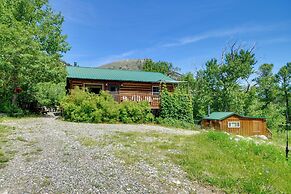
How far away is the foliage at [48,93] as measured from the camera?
22.3 meters

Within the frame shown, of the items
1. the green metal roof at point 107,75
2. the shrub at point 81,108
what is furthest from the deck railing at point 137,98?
the shrub at point 81,108

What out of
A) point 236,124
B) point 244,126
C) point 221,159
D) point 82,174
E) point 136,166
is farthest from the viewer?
point 244,126

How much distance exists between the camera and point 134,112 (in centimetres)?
1783

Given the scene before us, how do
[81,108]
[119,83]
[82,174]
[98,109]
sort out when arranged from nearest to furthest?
[82,174]
[81,108]
[98,109]
[119,83]

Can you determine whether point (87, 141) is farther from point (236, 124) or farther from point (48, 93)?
point (236, 124)

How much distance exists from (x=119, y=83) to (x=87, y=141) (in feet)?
44.1

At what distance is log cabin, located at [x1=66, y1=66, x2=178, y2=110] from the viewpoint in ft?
65.5

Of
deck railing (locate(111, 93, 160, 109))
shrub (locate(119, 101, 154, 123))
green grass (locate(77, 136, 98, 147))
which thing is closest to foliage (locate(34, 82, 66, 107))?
deck railing (locate(111, 93, 160, 109))

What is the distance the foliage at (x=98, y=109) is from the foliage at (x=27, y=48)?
384 cm

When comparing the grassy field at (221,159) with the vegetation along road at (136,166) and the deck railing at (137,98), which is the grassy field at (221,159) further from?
the deck railing at (137,98)

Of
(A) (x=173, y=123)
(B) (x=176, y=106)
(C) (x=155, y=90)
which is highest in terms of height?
(C) (x=155, y=90)

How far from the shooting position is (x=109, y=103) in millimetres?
17031

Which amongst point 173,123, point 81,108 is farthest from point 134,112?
point 81,108

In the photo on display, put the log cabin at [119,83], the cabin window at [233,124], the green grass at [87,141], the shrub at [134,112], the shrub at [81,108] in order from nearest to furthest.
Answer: the green grass at [87,141] → the shrub at [81,108] → the shrub at [134,112] → the log cabin at [119,83] → the cabin window at [233,124]
